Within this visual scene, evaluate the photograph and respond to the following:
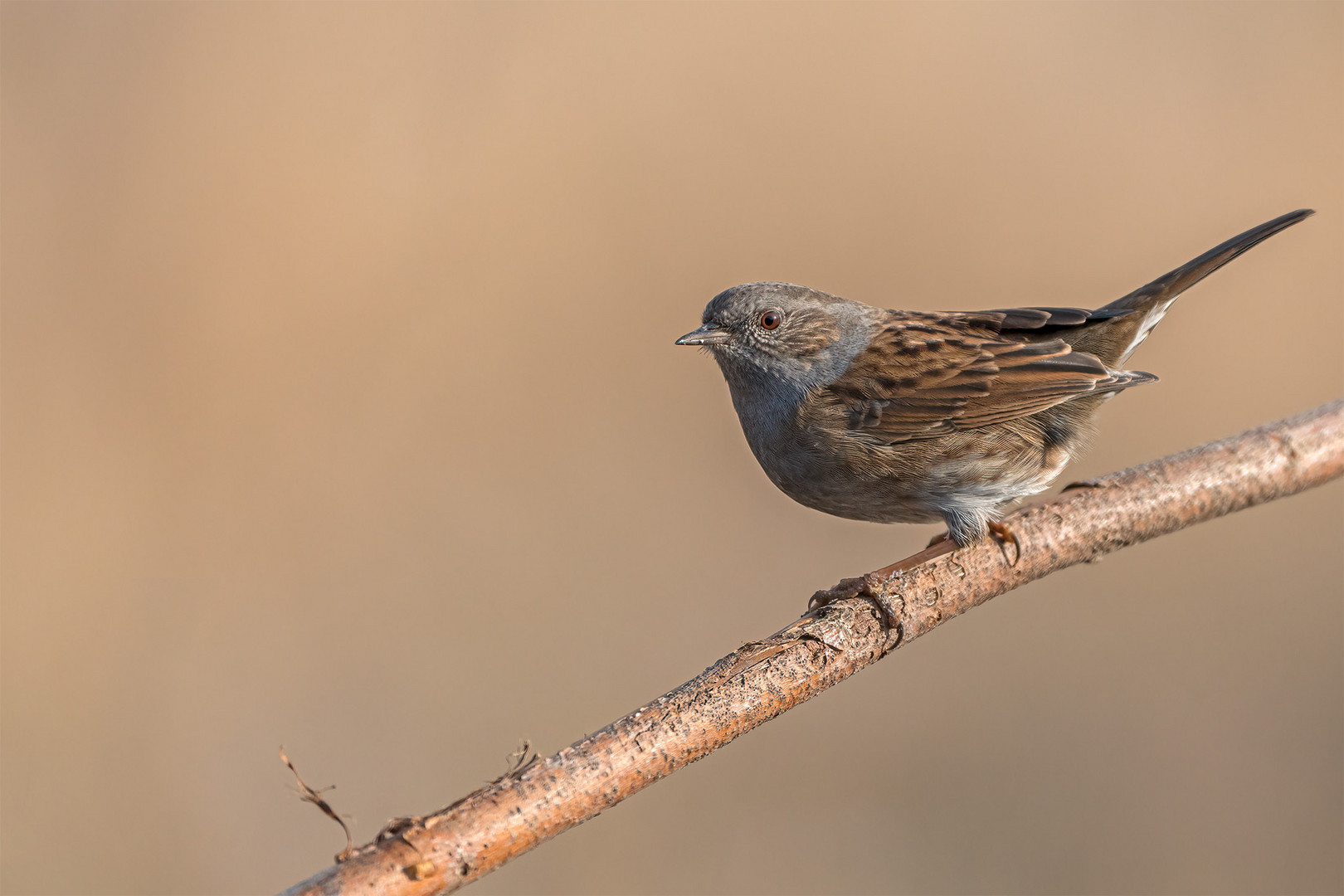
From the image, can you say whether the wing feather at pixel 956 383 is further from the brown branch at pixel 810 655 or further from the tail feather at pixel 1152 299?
the brown branch at pixel 810 655

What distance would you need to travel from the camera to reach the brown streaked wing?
3.87 meters

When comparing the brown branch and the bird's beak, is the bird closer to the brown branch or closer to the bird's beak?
the bird's beak

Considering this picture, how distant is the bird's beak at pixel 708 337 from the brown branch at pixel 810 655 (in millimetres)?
1276

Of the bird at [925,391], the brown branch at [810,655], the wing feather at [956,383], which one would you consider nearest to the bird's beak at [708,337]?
the bird at [925,391]

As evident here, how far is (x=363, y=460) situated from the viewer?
6.56 metres

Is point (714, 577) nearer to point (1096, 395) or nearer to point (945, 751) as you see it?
point (945, 751)

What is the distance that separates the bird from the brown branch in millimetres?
254

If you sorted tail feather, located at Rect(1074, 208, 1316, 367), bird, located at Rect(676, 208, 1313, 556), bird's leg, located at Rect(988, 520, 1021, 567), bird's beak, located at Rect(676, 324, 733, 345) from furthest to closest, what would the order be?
bird's beak, located at Rect(676, 324, 733, 345), tail feather, located at Rect(1074, 208, 1316, 367), bird, located at Rect(676, 208, 1313, 556), bird's leg, located at Rect(988, 520, 1021, 567)

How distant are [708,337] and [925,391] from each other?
36.5 inches

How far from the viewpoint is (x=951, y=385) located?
3926 mm

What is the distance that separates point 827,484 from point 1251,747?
12.2 feet

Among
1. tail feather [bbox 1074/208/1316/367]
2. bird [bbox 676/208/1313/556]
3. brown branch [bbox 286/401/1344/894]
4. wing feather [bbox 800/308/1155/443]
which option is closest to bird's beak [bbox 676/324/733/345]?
bird [bbox 676/208/1313/556]

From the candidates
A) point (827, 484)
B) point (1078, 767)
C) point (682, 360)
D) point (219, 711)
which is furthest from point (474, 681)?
point (1078, 767)

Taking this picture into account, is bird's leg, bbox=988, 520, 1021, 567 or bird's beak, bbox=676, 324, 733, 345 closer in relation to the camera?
bird's leg, bbox=988, 520, 1021, 567
